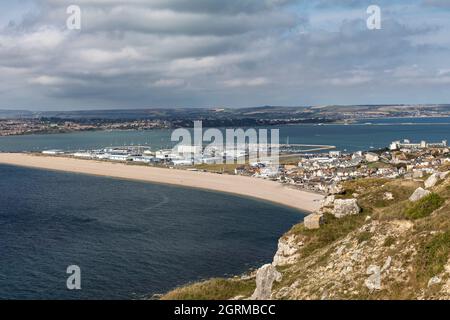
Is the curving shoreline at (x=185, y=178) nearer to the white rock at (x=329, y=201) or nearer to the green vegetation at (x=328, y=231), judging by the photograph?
the white rock at (x=329, y=201)

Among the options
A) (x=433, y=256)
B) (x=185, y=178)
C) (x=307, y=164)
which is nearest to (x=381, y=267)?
(x=433, y=256)

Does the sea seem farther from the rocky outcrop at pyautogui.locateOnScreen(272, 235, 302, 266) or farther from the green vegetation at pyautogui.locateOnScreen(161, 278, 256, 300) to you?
the rocky outcrop at pyautogui.locateOnScreen(272, 235, 302, 266)

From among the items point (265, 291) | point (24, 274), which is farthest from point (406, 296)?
point (24, 274)

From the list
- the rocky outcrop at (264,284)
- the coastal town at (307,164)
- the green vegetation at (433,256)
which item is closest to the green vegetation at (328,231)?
the rocky outcrop at (264,284)

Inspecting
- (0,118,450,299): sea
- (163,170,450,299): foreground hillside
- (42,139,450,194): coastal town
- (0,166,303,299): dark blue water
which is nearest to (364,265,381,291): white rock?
(163,170,450,299): foreground hillside

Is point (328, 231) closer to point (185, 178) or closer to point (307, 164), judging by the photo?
point (185, 178)

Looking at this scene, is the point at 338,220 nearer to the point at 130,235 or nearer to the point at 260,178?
the point at 130,235
